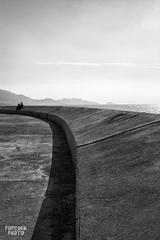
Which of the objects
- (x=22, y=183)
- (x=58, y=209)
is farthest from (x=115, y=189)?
(x=22, y=183)

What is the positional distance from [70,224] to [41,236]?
0.97 feet

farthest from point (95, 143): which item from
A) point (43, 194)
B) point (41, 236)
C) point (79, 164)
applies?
point (41, 236)

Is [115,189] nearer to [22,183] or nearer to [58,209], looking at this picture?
[58,209]

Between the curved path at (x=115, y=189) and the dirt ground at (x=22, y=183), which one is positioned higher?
the curved path at (x=115, y=189)

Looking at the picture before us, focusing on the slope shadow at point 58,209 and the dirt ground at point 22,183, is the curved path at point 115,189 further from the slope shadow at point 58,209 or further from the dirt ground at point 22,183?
the dirt ground at point 22,183

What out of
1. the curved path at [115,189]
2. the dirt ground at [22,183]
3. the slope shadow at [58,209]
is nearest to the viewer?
the curved path at [115,189]

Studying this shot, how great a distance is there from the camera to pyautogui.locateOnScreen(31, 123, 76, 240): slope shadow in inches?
83.5

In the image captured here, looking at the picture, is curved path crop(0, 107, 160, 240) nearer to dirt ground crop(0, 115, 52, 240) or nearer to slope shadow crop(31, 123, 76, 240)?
slope shadow crop(31, 123, 76, 240)

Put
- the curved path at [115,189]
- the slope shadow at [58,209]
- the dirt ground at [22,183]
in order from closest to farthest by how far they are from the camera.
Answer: the curved path at [115,189] → the slope shadow at [58,209] → the dirt ground at [22,183]

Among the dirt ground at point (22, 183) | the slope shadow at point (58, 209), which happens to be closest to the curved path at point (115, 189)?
the slope shadow at point (58, 209)

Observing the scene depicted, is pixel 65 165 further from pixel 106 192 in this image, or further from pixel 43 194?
pixel 106 192

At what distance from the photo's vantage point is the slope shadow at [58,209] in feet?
6.96

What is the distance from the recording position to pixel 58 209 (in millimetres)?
2559

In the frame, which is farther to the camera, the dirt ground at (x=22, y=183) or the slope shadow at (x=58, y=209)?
the dirt ground at (x=22, y=183)
